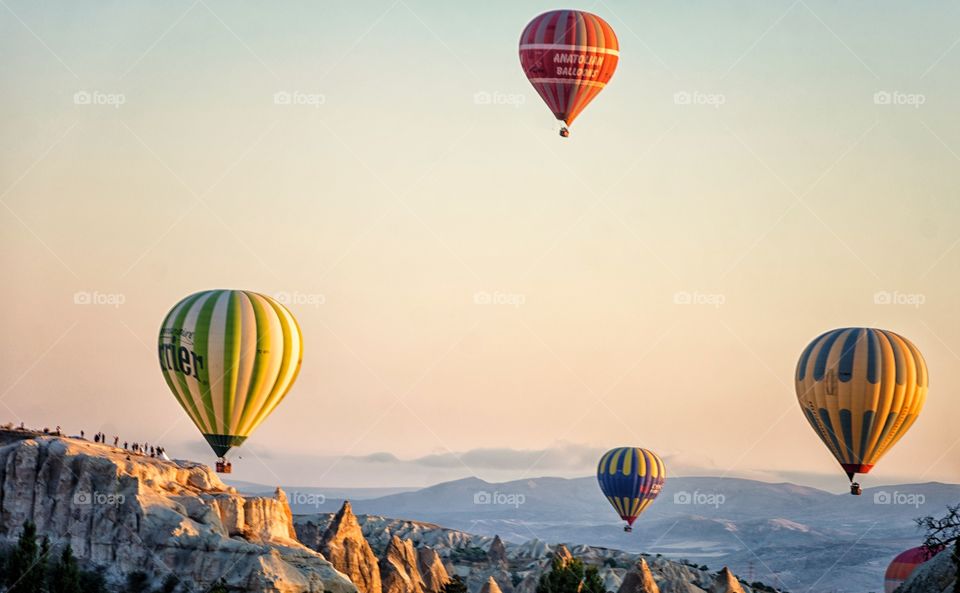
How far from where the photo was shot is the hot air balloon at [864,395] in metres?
101

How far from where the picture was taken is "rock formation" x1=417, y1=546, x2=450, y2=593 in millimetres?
172250

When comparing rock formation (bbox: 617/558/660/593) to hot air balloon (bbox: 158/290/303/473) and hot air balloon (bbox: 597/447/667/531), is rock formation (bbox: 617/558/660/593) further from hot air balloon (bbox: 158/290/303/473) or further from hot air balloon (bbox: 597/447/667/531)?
hot air balloon (bbox: 158/290/303/473)

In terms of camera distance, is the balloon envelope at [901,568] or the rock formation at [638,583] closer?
the balloon envelope at [901,568]

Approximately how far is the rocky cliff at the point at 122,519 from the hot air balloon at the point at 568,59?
95.3 ft

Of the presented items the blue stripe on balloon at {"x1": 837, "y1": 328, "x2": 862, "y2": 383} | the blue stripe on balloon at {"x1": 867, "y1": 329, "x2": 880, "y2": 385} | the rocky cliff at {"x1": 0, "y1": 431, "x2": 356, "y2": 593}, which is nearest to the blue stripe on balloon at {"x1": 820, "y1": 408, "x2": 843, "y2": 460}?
the blue stripe on balloon at {"x1": 837, "y1": 328, "x2": 862, "y2": 383}

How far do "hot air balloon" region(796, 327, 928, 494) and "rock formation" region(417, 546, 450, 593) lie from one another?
240ft

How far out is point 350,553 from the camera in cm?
15512

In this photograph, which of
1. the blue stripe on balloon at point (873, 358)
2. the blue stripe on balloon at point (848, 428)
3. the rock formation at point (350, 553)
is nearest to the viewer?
the blue stripe on balloon at point (873, 358)

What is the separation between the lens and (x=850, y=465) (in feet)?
333

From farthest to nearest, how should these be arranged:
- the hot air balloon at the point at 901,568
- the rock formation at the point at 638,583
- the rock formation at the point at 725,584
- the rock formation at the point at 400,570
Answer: the rock formation at the point at 725,584 → the rock formation at the point at 638,583 → the rock formation at the point at 400,570 → the hot air balloon at the point at 901,568

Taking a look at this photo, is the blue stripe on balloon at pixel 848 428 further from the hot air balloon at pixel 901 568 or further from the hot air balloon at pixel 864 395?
the hot air balloon at pixel 901 568

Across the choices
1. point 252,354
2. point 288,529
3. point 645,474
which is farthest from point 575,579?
point 252,354

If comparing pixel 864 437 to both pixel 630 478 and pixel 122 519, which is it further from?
pixel 630 478

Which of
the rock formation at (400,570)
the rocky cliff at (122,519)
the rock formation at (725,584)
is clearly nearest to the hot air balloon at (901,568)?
the rock formation at (725,584)
